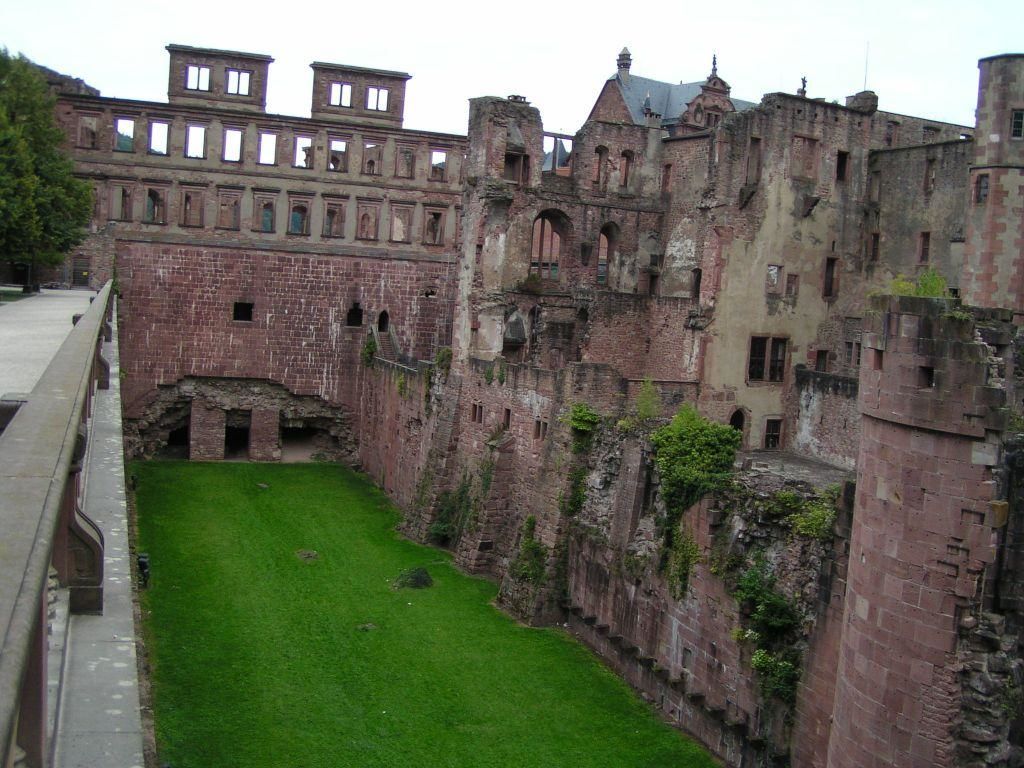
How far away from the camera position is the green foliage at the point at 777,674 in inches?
556

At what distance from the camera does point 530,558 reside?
2184cm

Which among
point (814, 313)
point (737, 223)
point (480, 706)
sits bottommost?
point (480, 706)

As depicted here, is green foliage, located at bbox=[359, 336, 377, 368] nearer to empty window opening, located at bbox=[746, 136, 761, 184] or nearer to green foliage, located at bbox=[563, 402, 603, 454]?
empty window opening, located at bbox=[746, 136, 761, 184]

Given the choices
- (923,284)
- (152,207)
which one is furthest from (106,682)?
(152,207)

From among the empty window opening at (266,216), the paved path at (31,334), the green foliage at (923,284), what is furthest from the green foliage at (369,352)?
the green foliage at (923,284)

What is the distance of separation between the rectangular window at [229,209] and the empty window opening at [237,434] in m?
5.84

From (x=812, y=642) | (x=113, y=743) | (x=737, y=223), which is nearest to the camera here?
(x=113, y=743)

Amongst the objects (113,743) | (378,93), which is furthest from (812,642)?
(378,93)

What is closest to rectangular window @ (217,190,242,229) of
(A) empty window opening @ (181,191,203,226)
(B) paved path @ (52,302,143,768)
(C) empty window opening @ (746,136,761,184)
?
(A) empty window opening @ (181,191,203,226)

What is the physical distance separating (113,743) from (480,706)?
12.5 meters

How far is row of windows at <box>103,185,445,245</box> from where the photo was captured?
34812mm

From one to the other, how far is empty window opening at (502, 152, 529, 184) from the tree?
1211cm

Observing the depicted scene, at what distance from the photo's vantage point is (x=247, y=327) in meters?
35.1

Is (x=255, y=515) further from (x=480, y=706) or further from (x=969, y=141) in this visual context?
(x=969, y=141)
